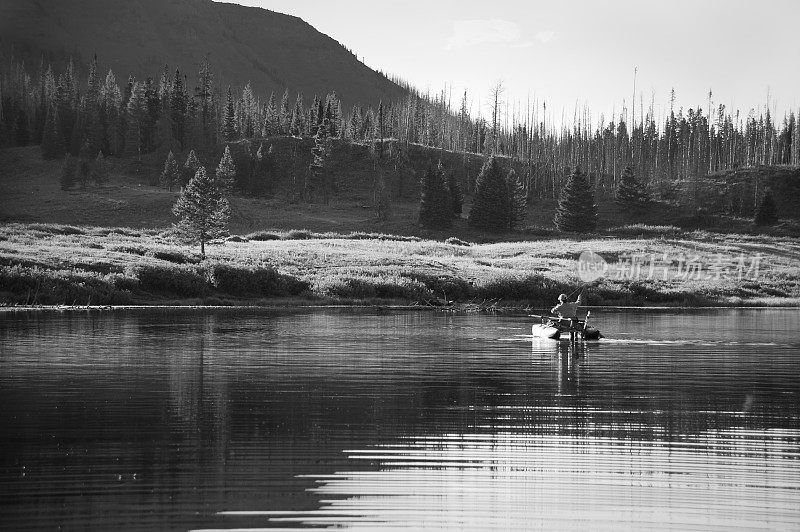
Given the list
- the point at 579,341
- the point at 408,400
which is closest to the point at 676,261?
the point at 579,341

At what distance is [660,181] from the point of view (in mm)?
165875

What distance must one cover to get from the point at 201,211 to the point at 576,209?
191ft

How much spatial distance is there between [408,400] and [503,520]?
9711 mm

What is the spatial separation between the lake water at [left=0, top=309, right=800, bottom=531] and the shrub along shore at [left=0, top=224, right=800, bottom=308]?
23.3m

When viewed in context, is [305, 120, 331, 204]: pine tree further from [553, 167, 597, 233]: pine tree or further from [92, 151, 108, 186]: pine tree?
[553, 167, 597, 233]: pine tree

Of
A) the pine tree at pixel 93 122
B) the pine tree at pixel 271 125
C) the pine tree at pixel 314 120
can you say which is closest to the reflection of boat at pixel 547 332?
the pine tree at pixel 314 120

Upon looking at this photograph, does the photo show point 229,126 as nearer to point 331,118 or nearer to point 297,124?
point 297,124

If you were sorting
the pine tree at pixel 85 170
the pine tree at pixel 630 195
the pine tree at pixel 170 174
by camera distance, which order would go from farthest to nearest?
the pine tree at pixel 170 174 < the pine tree at pixel 85 170 < the pine tree at pixel 630 195

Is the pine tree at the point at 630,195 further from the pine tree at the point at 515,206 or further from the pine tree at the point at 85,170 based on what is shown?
the pine tree at the point at 85,170

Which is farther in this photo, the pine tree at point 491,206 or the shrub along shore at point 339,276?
the pine tree at point 491,206

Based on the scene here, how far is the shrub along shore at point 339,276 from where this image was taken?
5859 cm

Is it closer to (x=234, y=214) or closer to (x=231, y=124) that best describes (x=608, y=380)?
(x=234, y=214)

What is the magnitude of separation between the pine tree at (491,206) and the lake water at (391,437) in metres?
89.8

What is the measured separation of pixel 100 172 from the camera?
151 m
